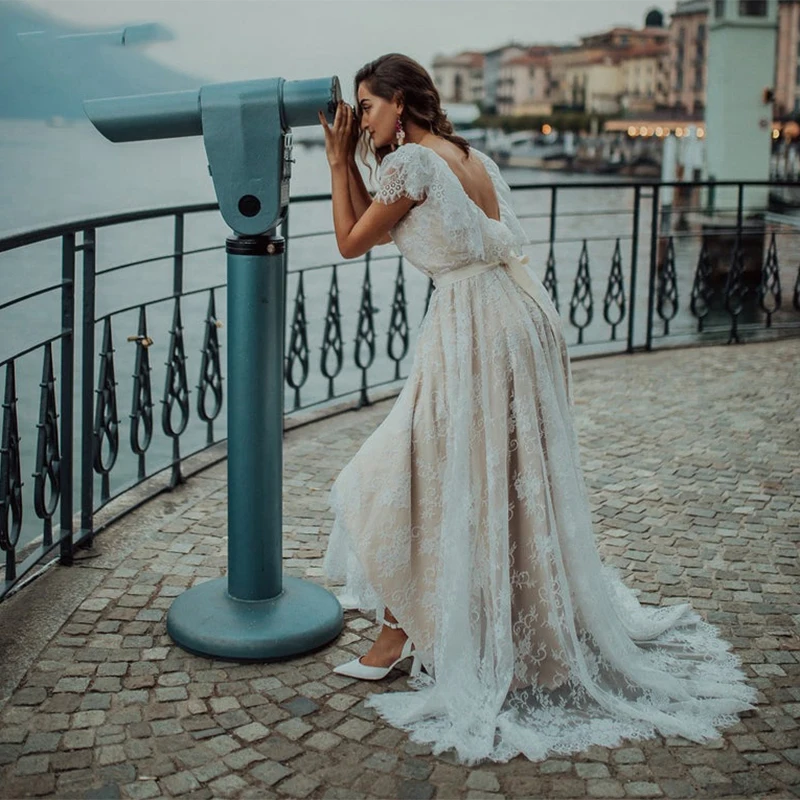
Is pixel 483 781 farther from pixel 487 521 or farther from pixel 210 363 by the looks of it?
pixel 210 363

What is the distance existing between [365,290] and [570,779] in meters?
3.78

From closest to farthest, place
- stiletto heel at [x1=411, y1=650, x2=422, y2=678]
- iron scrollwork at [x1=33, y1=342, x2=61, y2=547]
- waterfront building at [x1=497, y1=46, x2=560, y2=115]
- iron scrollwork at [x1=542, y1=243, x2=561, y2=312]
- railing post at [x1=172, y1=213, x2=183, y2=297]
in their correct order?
stiletto heel at [x1=411, y1=650, x2=422, y2=678] → iron scrollwork at [x1=33, y1=342, x2=61, y2=547] → railing post at [x1=172, y1=213, x2=183, y2=297] → iron scrollwork at [x1=542, y1=243, x2=561, y2=312] → waterfront building at [x1=497, y1=46, x2=560, y2=115]

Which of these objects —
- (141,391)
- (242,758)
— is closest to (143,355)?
(141,391)

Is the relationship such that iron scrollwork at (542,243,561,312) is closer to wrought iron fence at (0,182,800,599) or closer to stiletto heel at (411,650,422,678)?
wrought iron fence at (0,182,800,599)

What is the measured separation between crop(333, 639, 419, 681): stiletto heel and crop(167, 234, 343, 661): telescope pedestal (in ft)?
0.51

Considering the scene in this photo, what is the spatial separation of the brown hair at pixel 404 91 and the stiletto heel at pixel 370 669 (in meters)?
1.21

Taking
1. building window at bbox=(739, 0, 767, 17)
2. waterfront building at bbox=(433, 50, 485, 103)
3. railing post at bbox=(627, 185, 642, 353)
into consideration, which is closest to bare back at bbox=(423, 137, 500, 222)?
railing post at bbox=(627, 185, 642, 353)

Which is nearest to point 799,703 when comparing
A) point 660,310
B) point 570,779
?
point 570,779

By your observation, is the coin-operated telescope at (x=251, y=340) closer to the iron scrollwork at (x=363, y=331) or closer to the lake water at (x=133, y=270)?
the lake water at (x=133, y=270)

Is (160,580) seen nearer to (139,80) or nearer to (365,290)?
(139,80)

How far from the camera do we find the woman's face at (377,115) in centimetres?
264

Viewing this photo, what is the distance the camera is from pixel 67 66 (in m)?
3.04

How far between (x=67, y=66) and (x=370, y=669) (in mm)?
1764

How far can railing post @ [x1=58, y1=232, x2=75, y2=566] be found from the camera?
340cm
